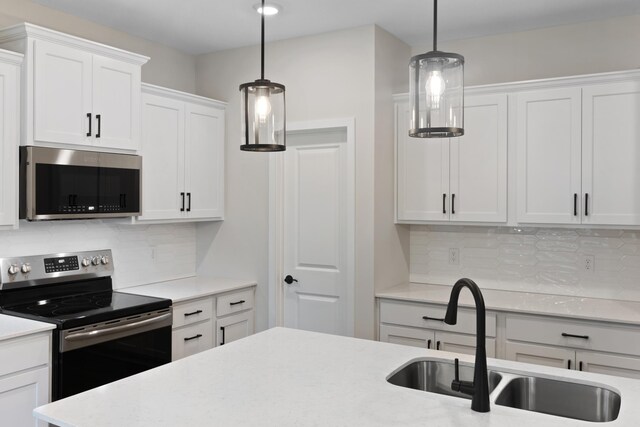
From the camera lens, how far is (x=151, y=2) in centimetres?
330

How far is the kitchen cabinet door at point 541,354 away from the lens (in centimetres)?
315

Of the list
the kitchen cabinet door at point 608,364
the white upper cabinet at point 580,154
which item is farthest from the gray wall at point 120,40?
the kitchen cabinet door at point 608,364

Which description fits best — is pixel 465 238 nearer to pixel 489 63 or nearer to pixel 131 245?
pixel 489 63

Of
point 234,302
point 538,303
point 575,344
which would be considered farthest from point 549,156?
point 234,302

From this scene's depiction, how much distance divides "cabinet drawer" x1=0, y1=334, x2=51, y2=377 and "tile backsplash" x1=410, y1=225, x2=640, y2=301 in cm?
263

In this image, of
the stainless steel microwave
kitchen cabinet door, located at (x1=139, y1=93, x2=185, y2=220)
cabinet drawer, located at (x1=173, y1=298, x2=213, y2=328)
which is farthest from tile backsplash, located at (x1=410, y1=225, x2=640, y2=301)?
the stainless steel microwave

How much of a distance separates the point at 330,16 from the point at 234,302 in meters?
2.13

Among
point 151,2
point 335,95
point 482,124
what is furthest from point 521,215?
point 151,2

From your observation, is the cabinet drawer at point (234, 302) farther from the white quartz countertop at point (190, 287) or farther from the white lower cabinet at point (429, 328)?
the white lower cabinet at point (429, 328)

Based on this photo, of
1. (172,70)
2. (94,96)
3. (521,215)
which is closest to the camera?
(94,96)

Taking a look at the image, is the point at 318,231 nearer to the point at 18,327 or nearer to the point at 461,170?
the point at 461,170

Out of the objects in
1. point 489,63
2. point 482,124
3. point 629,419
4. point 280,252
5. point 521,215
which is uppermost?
point 489,63

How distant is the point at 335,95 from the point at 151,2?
4.38 ft

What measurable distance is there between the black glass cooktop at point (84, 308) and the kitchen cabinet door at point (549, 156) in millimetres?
2402
